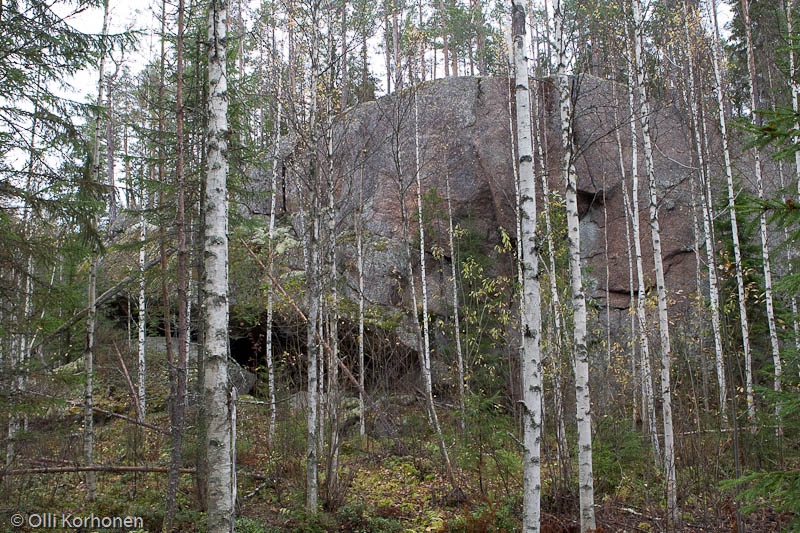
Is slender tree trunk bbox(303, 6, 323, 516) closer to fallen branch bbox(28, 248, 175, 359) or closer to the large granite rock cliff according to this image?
fallen branch bbox(28, 248, 175, 359)

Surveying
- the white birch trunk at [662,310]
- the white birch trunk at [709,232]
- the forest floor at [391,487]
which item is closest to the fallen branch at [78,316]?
the forest floor at [391,487]

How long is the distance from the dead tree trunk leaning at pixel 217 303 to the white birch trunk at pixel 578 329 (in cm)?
392

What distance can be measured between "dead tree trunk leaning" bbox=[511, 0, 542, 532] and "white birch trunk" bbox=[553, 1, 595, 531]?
3.37ft

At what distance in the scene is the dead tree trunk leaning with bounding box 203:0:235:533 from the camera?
5039 mm

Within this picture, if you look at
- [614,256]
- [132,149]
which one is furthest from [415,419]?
[132,149]

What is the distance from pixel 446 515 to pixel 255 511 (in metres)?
3.00

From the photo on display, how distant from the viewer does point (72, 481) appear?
32.4 ft

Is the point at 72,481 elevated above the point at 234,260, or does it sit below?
below

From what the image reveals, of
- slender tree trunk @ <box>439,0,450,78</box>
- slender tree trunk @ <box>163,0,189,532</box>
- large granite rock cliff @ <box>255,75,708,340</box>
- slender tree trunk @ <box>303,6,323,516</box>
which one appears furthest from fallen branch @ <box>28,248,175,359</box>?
slender tree trunk @ <box>439,0,450,78</box>

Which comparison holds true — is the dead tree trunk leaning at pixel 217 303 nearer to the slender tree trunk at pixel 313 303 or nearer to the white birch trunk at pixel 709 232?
the slender tree trunk at pixel 313 303

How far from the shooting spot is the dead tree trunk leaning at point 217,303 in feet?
16.5

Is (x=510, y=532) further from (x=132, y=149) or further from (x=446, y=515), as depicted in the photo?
(x=132, y=149)

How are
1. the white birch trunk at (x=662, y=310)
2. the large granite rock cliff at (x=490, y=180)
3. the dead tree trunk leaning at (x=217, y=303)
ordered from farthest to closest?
the large granite rock cliff at (x=490, y=180) → the white birch trunk at (x=662, y=310) → the dead tree trunk leaning at (x=217, y=303)

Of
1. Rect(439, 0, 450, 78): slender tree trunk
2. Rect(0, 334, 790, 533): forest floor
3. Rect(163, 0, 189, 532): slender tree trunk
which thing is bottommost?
Rect(0, 334, 790, 533): forest floor
